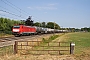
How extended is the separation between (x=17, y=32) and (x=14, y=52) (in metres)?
33.2

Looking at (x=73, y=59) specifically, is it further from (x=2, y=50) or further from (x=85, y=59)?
(x=2, y=50)

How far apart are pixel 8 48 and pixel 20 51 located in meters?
1.62

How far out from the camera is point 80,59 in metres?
15.1

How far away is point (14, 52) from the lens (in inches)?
692

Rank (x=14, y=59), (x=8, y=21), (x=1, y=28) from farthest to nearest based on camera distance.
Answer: (x=8, y=21) < (x=1, y=28) < (x=14, y=59)

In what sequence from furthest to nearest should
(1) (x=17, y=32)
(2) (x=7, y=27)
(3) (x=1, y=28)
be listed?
(2) (x=7, y=27) < (3) (x=1, y=28) < (1) (x=17, y=32)

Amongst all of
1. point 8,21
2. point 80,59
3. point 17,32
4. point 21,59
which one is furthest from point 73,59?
point 8,21

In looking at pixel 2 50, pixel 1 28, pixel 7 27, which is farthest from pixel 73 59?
pixel 7 27

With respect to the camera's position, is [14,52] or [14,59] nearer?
[14,59]

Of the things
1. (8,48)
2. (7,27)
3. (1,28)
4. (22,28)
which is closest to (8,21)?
(7,27)

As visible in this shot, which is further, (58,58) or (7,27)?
(7,27)

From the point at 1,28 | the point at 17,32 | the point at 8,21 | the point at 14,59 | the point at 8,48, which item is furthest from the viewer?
the point at 8,21

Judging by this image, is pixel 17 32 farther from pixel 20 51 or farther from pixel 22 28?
pixel 20 51

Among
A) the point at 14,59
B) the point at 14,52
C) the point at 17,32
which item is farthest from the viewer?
the point at 17,32
